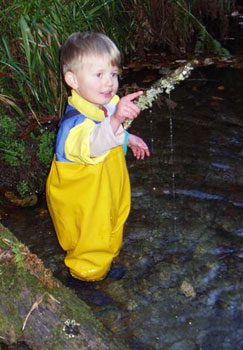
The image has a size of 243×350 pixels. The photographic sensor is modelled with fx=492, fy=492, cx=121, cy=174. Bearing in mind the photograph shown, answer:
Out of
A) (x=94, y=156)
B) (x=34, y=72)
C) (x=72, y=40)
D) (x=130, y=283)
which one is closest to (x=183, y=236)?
(x=130, y=283)

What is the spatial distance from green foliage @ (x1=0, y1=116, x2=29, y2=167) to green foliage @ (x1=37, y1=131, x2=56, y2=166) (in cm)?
13

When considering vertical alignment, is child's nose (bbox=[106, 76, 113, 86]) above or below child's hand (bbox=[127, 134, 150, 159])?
above

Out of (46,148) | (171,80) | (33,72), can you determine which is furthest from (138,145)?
(33,72)

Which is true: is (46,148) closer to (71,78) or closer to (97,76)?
(71,78)

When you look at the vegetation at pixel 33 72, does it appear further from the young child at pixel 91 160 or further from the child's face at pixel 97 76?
the child's face at pixel 97 76

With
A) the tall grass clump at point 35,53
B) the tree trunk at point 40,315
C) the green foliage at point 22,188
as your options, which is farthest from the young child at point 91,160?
the tall grass clump at point 35,53

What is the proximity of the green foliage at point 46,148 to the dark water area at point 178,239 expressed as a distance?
349 mm

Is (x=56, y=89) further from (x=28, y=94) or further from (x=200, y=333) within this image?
(x=200, y=333)

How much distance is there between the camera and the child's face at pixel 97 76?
258cm

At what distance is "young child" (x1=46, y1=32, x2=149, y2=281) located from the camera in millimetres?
2463

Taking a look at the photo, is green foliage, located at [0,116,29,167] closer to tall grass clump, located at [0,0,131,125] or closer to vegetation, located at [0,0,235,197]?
vegetation, located at [0,0,235,197]

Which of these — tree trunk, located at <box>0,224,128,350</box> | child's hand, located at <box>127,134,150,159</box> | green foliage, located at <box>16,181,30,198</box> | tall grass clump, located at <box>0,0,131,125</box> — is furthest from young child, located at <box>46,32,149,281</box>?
tall grass clump, located at <box>0,0,131,125</box>

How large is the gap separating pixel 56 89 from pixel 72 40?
5.71 feet

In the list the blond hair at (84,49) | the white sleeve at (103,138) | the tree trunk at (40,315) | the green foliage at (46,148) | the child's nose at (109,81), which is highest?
the blond hair at (84,49)
